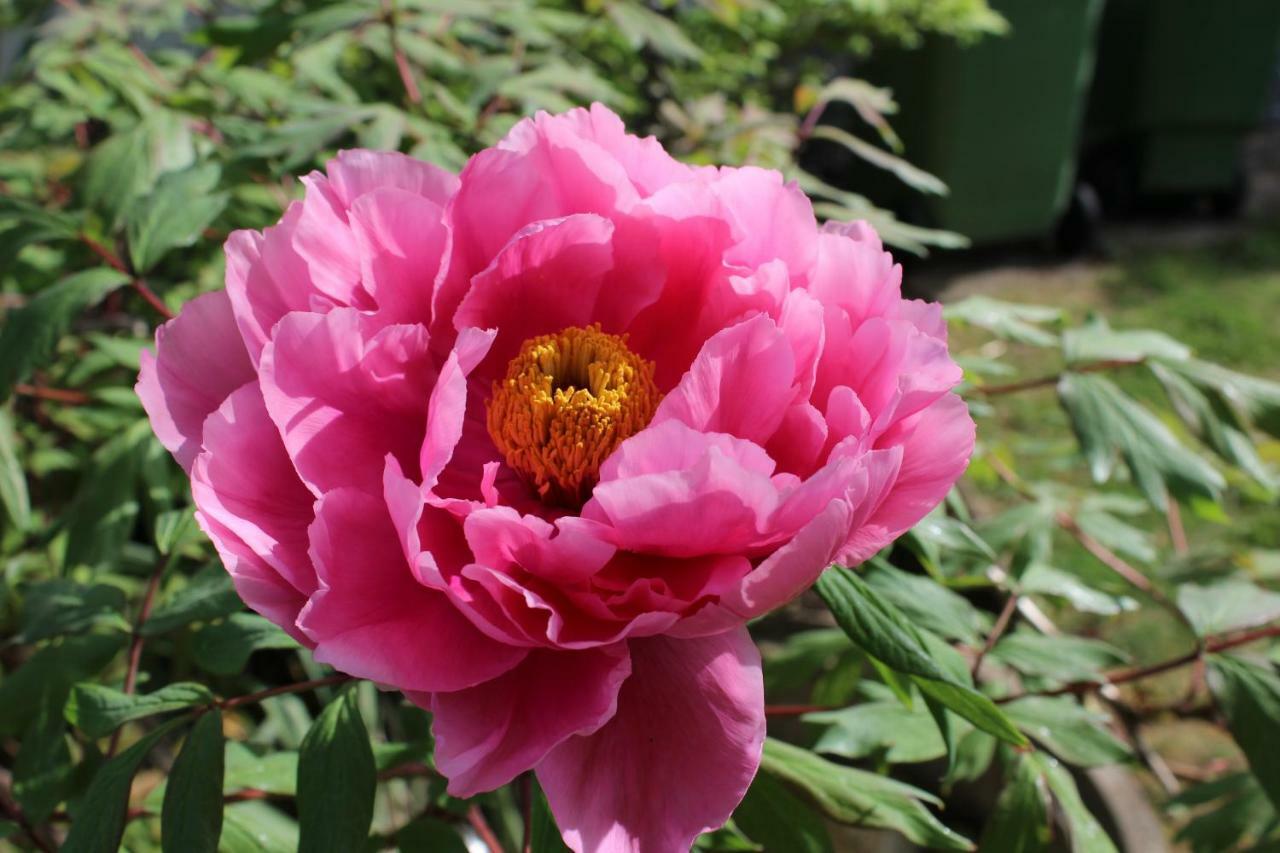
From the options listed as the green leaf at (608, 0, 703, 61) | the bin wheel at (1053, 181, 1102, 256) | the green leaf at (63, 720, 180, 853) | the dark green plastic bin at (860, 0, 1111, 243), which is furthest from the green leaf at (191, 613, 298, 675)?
the bin wheel at (1053, 181, 1102, 256)

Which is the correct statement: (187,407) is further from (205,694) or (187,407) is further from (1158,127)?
(1158,127)

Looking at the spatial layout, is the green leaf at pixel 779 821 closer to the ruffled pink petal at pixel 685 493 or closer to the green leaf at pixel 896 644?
the green leaf at pixel 896 644

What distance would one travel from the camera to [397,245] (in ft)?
2.31

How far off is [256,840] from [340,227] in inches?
20.2

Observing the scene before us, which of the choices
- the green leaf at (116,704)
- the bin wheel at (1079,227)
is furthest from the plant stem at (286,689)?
the bin wheel at (1079,227)

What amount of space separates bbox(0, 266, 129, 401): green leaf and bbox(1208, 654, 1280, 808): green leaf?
3.35ft

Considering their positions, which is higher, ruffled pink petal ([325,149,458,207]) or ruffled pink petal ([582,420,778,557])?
ruffled pink petal ([325,149,458,207])

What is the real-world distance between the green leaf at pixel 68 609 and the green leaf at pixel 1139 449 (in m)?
0.89

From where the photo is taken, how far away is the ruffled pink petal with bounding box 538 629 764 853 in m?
0.59

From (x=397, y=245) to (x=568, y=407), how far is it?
0.14 meters

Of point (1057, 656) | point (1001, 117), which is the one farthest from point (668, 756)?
point (1001, 117)

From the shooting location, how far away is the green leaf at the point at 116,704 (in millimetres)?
801

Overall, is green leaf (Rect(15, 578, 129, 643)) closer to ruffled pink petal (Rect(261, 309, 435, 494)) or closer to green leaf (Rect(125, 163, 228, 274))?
green leaf (Rect(125, 163, 228, 274))

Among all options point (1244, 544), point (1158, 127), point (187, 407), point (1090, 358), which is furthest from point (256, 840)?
point (1158, 127)
